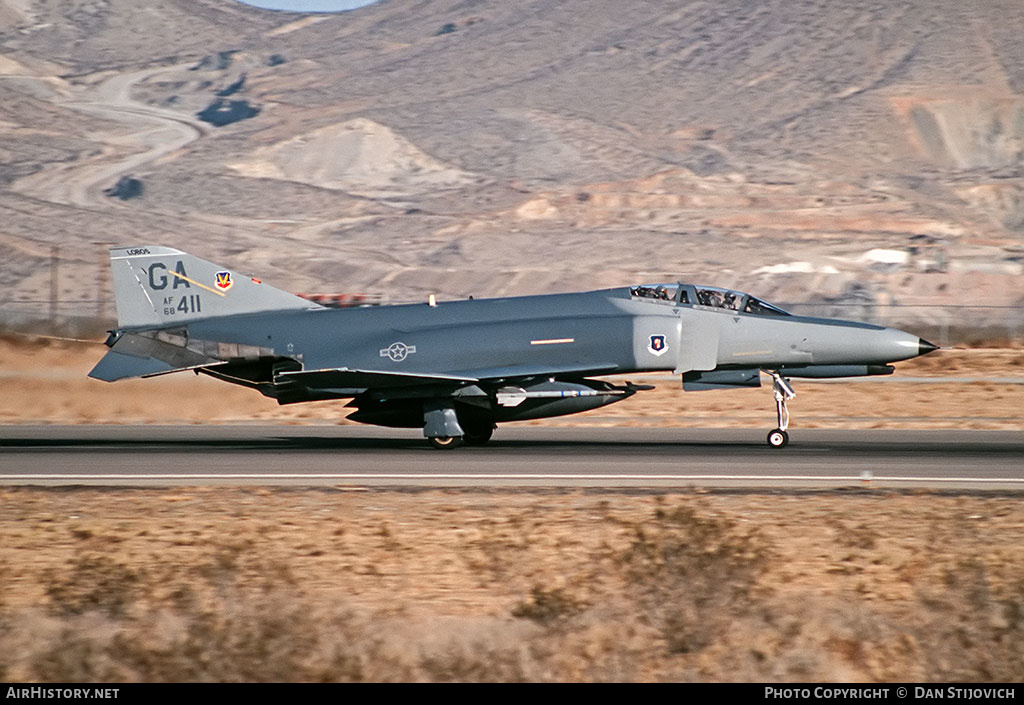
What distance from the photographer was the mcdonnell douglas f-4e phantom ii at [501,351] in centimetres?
1988

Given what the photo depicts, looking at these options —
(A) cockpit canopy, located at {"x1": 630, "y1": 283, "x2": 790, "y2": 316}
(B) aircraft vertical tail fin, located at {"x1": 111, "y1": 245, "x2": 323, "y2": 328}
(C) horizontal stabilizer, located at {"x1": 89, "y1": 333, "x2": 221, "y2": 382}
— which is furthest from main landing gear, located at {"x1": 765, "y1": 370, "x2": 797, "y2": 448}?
(C) horizontal stabilizer, located at {"x1": 89, "y1": 333, "x2": 221, "y2": 382}

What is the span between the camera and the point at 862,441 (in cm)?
2125

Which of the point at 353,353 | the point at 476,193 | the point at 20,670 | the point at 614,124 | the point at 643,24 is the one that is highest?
the point at 643,24

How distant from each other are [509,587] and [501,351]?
9.51 meters

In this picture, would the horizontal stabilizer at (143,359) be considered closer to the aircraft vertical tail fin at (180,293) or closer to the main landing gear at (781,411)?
the aircraft vertical tail fin at (180,293)

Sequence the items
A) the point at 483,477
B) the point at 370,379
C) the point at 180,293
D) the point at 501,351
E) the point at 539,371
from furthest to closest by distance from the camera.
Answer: the point at 180,293, the point at 501,351, the point at 539,371, the point at 370,379, the point at 483,477

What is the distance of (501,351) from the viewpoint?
20094mm

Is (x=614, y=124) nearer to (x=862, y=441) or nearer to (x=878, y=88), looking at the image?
(x=878, y=88)

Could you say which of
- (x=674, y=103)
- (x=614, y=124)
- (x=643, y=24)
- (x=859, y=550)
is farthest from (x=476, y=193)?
(x=859, y=550)

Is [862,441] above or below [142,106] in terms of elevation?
below

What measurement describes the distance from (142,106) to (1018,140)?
89076 mm

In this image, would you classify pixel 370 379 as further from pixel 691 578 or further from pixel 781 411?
pixel 691 578

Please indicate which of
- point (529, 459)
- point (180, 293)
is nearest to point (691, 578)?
point (529, 459)

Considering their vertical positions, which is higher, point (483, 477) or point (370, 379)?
point (370, 379)
